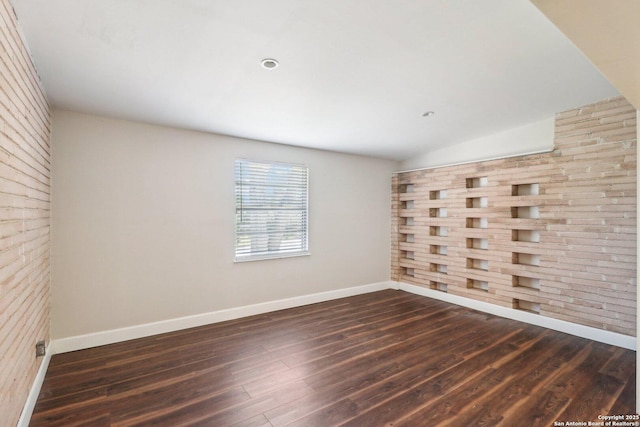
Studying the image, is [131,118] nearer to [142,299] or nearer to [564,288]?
[142,299]

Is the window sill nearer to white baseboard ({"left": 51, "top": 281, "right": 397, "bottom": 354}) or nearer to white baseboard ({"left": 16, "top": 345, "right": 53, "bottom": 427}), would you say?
white baseboard ({"left": 51, "top": 281, "right": 397, "bottom": 354})

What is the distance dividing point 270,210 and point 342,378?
7.91 feet

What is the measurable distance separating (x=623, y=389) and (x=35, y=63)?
16.7 feet

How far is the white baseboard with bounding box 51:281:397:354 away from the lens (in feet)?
9.69

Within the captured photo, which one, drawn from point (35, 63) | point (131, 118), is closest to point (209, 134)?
point (131, 118)

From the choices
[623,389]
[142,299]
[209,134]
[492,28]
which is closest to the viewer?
[492,28]

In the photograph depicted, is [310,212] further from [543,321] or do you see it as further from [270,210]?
[543,321]

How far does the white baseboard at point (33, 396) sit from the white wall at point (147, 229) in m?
0.50

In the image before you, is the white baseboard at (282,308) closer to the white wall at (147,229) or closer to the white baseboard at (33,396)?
the white wall at (147,229)

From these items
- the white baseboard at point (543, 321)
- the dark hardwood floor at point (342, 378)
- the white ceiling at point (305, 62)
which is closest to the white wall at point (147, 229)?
the white ceiling at point (305, 62)

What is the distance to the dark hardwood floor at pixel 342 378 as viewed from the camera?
6.59 ft

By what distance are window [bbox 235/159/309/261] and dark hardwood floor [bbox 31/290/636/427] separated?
1083 millimetres

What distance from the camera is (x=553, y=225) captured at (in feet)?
11.6

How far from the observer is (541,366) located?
105 inches
